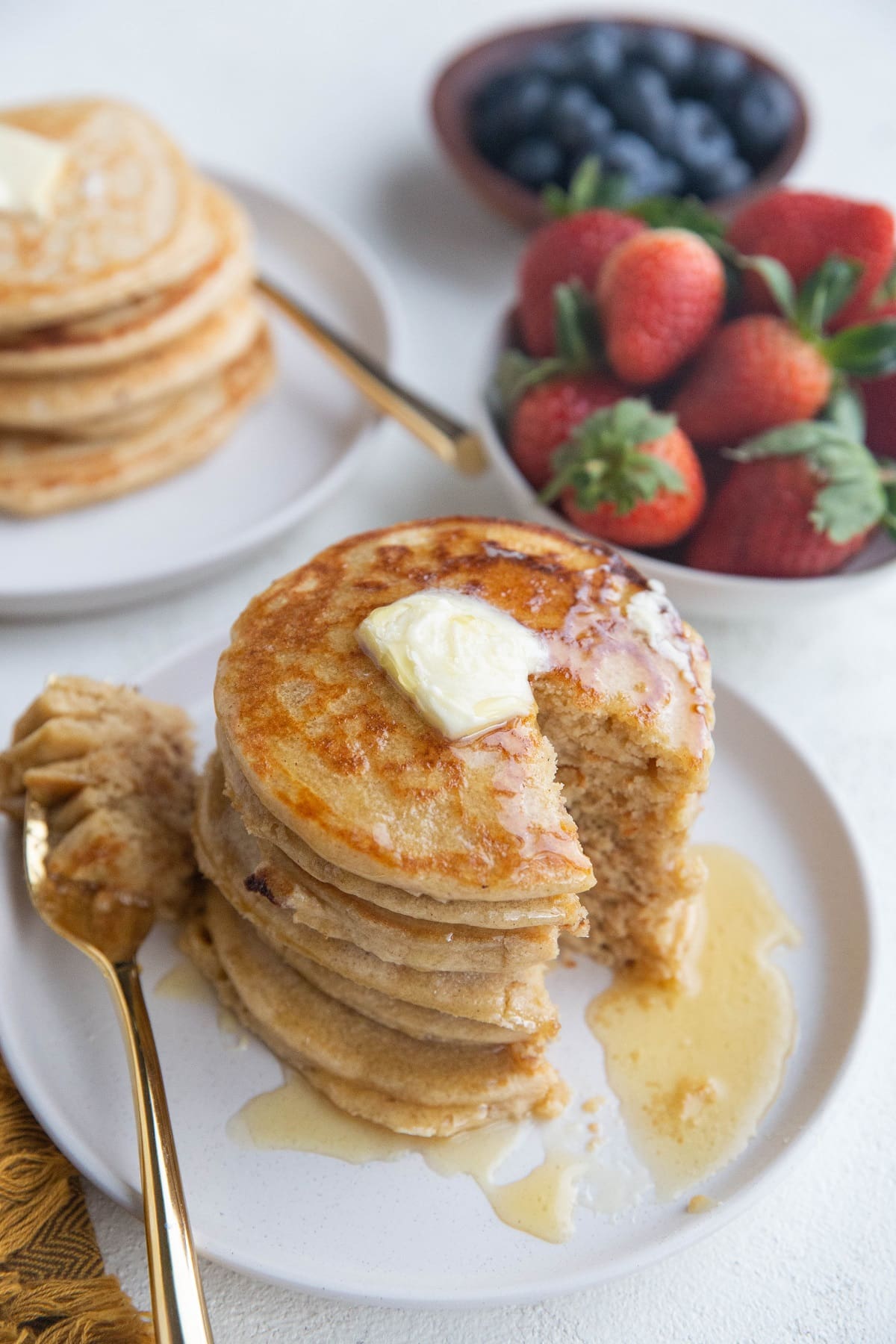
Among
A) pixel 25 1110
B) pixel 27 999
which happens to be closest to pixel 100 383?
pixel 27 999

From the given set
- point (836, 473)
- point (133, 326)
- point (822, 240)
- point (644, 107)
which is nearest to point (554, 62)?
point (644, 107)

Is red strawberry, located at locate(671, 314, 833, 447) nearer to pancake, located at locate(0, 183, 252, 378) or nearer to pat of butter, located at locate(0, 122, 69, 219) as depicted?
pancake, located at locate(0, 183, 252, 378)

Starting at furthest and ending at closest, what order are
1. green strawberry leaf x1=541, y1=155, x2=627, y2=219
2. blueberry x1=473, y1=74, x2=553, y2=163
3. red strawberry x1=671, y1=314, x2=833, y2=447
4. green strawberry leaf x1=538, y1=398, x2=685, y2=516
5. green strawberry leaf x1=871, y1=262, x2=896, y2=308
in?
blueberry x1=473, y1=74, x2=553, y2=163
green strawberry leaf x1=541, y1=155, x2=627, y2=219
green strawberry leaf x1=871, y1=262, x2=896, y2=308
red strawberry x1=671, y1=314, x2=833, y2=447
green strawberry leaf x1=538, y1=398, x2=685, y2=516

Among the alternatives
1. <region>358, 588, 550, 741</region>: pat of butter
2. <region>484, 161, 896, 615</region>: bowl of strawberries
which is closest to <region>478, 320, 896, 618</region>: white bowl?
<region>484, 161, 896, 615</region>: bowl of strawberries

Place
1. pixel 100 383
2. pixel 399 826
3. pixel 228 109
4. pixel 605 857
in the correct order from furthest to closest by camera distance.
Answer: pixel 228 109, pixel 100 383, pixel 605 857, pixel 399 826

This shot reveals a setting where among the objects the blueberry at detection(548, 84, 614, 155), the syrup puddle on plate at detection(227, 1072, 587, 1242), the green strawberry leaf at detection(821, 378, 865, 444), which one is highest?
the blueberry at detection(548, 84, 614, 155)

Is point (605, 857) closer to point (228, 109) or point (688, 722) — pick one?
point (688, 722)

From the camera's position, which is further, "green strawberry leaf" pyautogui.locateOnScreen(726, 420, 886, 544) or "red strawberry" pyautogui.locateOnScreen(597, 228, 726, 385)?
"red strawberry" pyautogui.locateOnScreen(597, 228, 726, 385)
